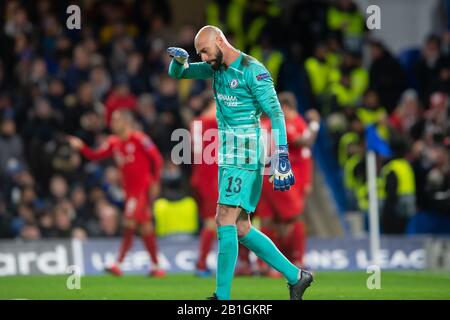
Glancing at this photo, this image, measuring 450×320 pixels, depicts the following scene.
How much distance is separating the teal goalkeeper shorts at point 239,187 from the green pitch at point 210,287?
1489 mm

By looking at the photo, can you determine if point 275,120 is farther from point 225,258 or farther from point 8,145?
point 8,145

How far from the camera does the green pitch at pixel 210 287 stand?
40.8 feet

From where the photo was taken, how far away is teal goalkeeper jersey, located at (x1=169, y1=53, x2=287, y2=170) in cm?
1079

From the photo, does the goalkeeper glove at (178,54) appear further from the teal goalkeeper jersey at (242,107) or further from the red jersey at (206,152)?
the red jersey at (206,152)

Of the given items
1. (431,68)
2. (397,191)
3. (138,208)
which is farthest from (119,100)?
(431,68)

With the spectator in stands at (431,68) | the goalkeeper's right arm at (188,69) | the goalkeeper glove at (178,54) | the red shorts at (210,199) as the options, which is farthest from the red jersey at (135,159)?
the spectator in stands at (431,68)

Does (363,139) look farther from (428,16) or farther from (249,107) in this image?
(249,107)

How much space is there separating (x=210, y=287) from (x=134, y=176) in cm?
317

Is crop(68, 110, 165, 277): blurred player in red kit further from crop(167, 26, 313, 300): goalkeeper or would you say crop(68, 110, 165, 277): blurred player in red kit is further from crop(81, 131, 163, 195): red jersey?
crop(167, 26, 313, 300): goalkeeper

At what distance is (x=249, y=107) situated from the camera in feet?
35.9

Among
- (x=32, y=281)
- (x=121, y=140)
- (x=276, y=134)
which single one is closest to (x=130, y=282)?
(x=32, y=281)

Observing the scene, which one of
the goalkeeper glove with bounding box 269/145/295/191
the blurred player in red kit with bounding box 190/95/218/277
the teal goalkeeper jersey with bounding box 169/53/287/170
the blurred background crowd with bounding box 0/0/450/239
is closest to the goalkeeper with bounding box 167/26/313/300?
the teal goalkeeper jersey with bounding box 169/53/287/170
